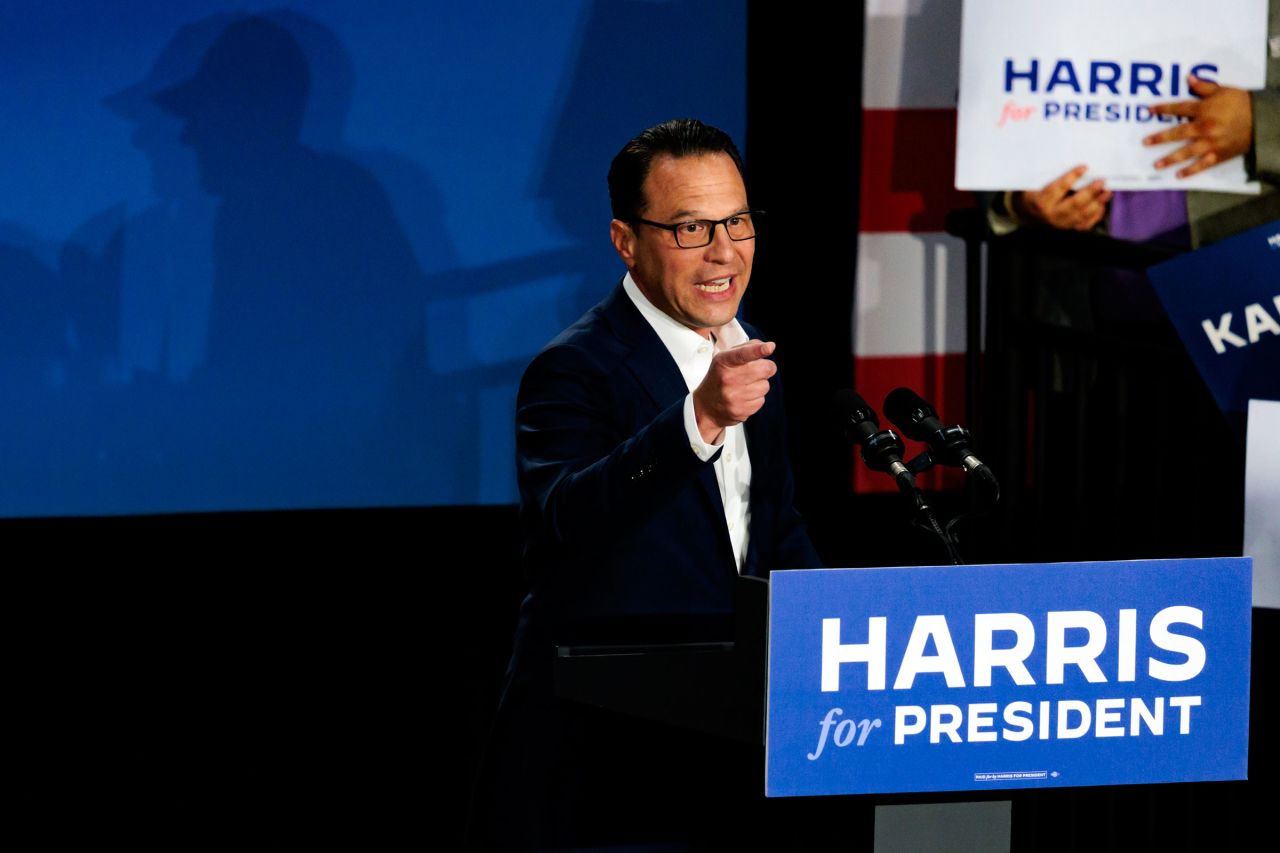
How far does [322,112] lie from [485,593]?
3.88 feet

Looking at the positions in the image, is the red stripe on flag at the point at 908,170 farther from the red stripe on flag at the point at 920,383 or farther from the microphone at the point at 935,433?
the microphone at the point at 935,433

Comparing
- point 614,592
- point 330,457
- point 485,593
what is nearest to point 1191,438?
point 614,592

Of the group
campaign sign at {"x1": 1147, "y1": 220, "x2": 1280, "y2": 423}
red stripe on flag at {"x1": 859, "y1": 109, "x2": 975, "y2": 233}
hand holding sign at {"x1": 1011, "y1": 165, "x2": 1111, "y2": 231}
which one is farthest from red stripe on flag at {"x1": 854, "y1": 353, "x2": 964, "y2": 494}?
campaign sign at {"x1": 1147, "y1": 220, "x2": 1280, "y2": 423}

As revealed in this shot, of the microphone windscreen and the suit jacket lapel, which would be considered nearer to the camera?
the microphone windscreen

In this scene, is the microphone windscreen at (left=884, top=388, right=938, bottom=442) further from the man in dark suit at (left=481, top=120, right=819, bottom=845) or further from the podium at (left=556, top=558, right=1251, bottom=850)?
the podium at (left=556, top=558, right=1251, bottom=850)

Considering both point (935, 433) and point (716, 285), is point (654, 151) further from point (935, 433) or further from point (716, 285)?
point (935, 433)

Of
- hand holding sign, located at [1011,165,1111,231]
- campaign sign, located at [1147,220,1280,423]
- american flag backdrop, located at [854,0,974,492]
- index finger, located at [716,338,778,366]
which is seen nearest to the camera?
index finger, located at [716,338,778,366]

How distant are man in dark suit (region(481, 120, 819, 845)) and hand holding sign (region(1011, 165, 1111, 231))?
137 centimetres

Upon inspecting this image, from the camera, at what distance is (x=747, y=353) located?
179 centimetres

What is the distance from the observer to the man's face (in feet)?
6.80

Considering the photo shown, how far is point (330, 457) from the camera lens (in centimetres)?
430

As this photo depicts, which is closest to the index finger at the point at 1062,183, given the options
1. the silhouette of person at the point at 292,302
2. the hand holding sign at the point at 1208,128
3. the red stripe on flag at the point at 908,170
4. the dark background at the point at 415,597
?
the hand holding sign at the point at 1208,128

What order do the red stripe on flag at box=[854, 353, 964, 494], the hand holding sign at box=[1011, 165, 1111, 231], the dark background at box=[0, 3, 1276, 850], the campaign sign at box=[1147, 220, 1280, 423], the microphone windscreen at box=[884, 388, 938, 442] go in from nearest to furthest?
the microphone windscreen at box=[884, 388, 938, 442]
the campaign sign at box=[1147, 220, 1280, 423]
the dark background at box=[0, 3, 1276, 850]
the hand holding sign at box=[1011, 165, 1111, 231]
the red stripe on flag at box=[854, 353, 964, 494]

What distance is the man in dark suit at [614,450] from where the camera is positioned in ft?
6.79
